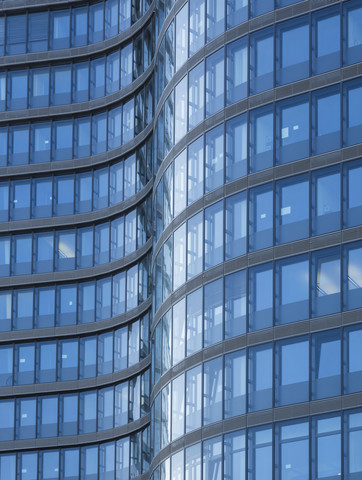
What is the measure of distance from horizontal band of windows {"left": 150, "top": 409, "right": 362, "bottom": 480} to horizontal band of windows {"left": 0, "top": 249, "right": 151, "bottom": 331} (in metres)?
22.6

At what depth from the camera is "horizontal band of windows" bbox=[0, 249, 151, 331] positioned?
7225cm

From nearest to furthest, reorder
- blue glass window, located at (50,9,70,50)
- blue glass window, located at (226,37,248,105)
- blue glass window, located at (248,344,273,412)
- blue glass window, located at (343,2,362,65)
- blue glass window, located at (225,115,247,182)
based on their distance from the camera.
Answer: blue glass window, located at (248,344,273,412), blue glass window, located at (343,2,362,65), blue glass window, located at (225,115,247,182), blue glass window, located at (226,37,248,105), blue glass window, located at (50,9,70,50)

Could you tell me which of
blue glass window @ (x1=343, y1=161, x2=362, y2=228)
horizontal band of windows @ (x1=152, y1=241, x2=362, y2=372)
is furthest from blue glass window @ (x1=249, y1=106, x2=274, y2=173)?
horizontal band of windows @ (x1=152, y1=241, x2=362, y2=372)

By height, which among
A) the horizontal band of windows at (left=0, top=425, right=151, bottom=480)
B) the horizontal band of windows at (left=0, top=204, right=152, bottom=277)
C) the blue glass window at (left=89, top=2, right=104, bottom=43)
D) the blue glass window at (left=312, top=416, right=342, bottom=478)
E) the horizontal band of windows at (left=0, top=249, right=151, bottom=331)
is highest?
the blue glass window at (left=89, top=2, right=104, bottom=43)

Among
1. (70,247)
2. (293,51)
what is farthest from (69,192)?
(293,51)

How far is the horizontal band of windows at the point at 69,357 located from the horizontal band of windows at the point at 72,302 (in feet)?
3.14

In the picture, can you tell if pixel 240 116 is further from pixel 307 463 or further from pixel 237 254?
pixel 307 463

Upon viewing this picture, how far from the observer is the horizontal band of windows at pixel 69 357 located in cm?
7194

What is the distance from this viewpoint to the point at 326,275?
4816 centimetres

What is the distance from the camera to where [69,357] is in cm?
7419

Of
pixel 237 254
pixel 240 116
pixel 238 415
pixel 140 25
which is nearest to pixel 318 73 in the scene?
pixel 240 116

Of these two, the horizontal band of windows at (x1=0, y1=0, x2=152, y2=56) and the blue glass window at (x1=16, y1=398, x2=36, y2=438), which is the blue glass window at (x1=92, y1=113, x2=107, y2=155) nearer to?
the horizontal band of windows at (x1=0, y1=0, x2=152, y2=56)

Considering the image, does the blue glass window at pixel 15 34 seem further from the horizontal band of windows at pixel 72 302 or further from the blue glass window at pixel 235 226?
the blue glass window at pixel 235 226

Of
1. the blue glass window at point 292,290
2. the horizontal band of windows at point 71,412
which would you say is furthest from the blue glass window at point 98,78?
the blue glass window at point 292,290
